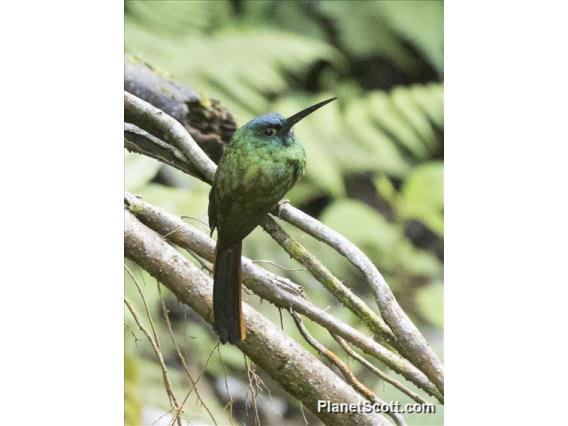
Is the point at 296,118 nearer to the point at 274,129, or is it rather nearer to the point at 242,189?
the point at 274,129

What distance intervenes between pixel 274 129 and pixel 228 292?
36cm

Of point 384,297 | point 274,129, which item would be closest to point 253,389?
point 384,297

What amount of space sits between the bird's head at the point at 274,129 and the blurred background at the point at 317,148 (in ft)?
0.28

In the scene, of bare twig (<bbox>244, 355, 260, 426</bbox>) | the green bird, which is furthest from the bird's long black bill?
bare twig (<bbox>244, 355, 260, 426</bbox>)

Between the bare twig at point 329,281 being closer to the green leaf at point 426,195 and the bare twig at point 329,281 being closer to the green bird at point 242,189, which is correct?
the green bird at point 242,189

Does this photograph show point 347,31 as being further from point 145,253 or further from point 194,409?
point 194,409

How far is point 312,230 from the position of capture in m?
2.14

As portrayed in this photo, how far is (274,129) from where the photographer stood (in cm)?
209

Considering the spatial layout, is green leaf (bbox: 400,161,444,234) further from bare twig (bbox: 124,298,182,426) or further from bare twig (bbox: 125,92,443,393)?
bare twig (bbox: 124,298,182,426)

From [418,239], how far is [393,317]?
0.21 metres

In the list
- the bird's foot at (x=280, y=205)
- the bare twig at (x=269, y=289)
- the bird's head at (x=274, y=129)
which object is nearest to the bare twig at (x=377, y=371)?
the bare twig at (x=269, y=289)

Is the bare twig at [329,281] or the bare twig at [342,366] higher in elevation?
the bare twig at [329,281]

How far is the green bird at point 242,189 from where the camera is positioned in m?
2.06

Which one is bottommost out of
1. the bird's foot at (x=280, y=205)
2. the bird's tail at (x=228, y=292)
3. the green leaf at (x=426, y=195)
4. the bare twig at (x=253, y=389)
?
the bare twig at (x=253, y=389)
